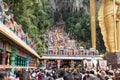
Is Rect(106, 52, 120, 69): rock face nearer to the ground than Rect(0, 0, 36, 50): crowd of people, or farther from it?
nearer to the ground

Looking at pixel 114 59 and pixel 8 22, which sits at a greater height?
pixel 8 22

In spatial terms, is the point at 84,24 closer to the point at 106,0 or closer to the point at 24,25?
the point at 24,25

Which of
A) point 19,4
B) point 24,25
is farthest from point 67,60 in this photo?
point 19,4

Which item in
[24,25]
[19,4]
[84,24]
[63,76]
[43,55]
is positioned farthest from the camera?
[84,24]

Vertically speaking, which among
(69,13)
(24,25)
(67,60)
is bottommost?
(67,60)

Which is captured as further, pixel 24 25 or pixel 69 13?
pixel 69 13

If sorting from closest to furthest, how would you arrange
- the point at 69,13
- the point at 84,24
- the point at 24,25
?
the point at 24,25 → the point at 84,24 → the point at 69,13

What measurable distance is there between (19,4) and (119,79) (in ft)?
75.9

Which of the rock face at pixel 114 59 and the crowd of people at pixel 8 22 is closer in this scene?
the crowd of people at pixel 8 22

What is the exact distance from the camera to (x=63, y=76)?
10328mm

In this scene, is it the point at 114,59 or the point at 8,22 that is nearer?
the point at 8,22

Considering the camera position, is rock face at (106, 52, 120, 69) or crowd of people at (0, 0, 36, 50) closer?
crowd of people at (0, 0, 36, 50)

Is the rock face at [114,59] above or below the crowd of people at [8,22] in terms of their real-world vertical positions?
below

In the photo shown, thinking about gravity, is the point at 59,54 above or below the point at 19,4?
below
